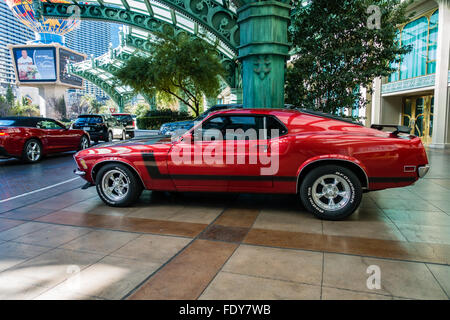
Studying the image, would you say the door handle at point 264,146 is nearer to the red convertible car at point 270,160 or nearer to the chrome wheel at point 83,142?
the red convertible car at point 270,160

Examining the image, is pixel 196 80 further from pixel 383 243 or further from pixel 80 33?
pixel 80 33

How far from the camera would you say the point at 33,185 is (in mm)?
7141

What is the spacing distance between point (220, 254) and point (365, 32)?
6863 millimetres

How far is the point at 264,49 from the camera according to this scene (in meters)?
7.11

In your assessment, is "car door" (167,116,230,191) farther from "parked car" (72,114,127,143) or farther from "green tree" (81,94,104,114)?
"green tree" (81,94,104,114)

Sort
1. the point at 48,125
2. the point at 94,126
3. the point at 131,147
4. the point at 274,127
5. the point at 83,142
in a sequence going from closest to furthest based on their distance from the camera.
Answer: the point at 274,127, the point at 131,147, the point at 48,125, the point at 83,142, the point at 94,126

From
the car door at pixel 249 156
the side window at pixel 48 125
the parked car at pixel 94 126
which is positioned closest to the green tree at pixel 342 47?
the car door at pixel 249 156

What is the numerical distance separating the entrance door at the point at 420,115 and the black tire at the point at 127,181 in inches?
591

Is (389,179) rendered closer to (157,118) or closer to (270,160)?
(270,160)

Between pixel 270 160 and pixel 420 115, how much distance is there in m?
16.1

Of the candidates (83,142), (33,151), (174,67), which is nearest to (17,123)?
(33,151)

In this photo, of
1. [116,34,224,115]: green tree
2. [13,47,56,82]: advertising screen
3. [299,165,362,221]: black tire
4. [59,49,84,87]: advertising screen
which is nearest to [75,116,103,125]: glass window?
[116,34,224,115]: green tree

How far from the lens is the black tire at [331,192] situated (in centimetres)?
439
